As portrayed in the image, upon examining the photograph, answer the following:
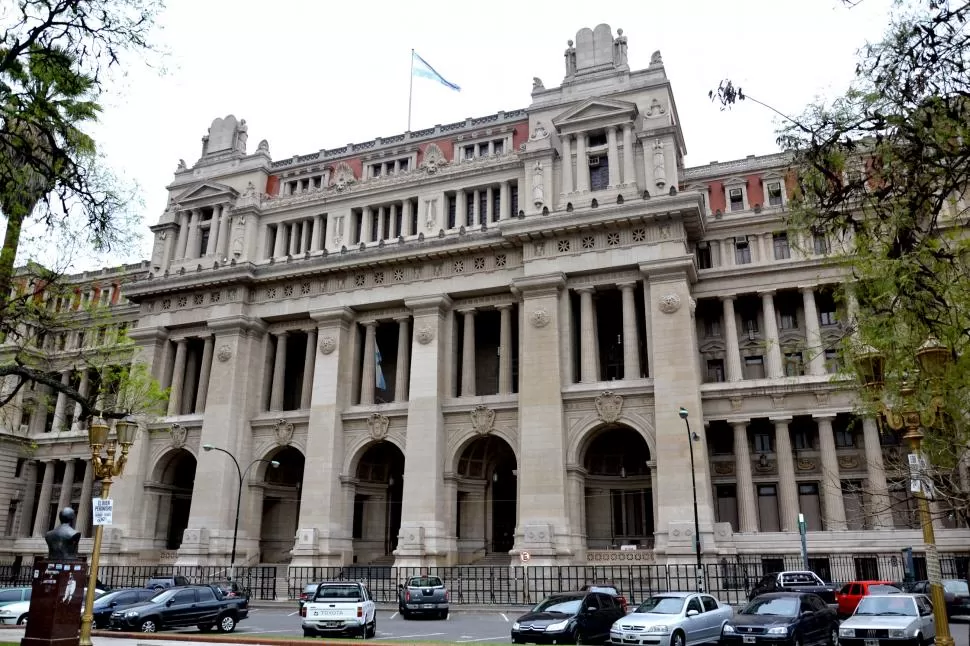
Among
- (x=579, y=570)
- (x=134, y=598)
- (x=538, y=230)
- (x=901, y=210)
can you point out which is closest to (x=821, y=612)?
(x=901, y=210)

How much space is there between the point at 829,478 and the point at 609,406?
13402mm

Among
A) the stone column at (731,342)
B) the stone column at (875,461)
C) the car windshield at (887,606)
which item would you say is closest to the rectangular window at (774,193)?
the stone column at (731,342)

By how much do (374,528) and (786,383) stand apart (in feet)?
95.1

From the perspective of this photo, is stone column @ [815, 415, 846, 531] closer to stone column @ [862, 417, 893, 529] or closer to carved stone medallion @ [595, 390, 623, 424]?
stone column @ [862, 417, 893, 529]

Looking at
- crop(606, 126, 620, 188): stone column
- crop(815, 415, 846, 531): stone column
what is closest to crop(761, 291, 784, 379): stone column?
crop(815, 415, 846, 531): stone column

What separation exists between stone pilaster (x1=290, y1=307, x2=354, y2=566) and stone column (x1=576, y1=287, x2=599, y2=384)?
15929mm

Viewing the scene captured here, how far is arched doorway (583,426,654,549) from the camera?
156 feet

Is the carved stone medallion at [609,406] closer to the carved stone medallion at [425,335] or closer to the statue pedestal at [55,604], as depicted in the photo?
the carved stone medallion at [425,335]

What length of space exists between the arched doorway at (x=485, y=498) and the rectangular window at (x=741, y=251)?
64.2 ft

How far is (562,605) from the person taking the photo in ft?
75.2

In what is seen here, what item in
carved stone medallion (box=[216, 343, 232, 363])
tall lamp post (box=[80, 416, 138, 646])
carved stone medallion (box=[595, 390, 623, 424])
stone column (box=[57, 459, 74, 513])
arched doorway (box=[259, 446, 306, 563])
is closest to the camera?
tall lamp post (box=[80, 416, 138, 646])

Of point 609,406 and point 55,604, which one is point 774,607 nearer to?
point 55,604

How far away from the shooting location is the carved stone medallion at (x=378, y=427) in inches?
1877

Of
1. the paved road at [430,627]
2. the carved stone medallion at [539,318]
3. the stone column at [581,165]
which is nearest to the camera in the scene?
the paved road at [430,627]
